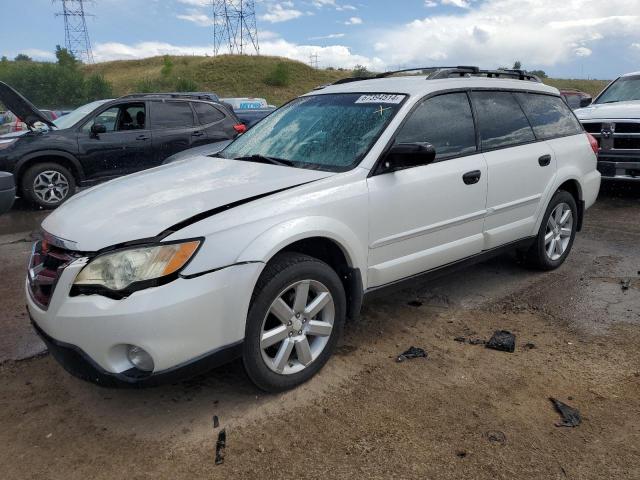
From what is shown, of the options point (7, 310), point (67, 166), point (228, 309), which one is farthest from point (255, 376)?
point (67, 166)

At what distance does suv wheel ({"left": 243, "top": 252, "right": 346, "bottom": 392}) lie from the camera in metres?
2.78

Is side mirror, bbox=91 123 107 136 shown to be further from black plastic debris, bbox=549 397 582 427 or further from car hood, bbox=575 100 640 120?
black plastic debris, bbox=549 397 582 427

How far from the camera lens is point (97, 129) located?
330 inches

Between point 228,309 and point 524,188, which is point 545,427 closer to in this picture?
point 228,309

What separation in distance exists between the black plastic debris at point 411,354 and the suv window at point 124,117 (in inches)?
271

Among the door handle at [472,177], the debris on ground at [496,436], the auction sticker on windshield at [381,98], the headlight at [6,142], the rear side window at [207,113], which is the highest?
the auction sticker on windshield at [381,98]

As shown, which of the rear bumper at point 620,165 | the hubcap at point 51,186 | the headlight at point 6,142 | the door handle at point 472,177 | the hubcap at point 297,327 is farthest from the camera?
the hubcap at point 51,186

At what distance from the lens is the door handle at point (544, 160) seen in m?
4.51

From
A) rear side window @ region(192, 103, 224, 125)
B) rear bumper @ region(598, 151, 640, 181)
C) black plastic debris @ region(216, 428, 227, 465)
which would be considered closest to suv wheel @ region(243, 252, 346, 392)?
black plastic debris @ region(216, 428, 227, 465)

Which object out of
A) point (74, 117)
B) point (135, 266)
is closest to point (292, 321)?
point (135, 266)

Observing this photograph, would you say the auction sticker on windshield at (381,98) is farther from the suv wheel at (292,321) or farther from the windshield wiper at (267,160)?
the suv wheel at (292,321)

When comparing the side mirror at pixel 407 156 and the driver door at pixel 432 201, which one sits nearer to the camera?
the side mirror at pixel 407 156

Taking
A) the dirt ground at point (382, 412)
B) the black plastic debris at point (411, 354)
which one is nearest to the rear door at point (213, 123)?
the dirt ground at point (382, 412)

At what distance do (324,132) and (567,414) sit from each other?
2.24 metres
